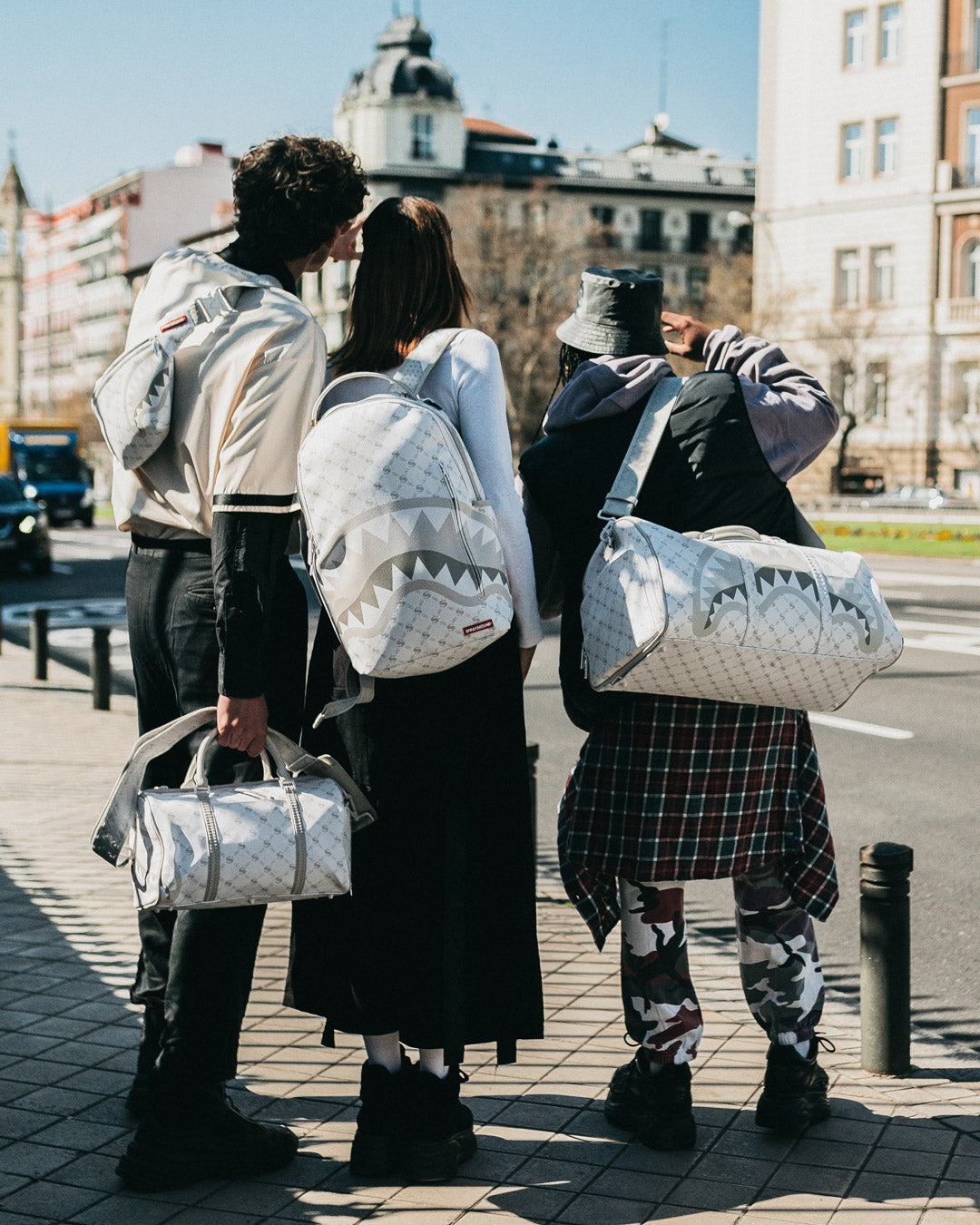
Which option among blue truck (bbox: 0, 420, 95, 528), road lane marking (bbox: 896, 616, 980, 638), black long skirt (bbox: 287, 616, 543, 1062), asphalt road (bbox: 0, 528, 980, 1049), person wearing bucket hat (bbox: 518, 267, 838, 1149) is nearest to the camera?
black long skirt (bbox: 287, 616, 543, 1062)

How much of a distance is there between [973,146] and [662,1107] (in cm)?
5570

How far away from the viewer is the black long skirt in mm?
3090

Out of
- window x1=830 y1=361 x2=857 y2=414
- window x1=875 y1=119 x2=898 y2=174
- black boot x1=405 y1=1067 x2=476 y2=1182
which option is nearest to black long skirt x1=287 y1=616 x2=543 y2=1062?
black boot x1=405 y1=1067 x2=476 y2=1182

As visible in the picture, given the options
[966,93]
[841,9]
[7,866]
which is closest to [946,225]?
[966,93]

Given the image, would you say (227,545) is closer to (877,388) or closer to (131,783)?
(131,783)

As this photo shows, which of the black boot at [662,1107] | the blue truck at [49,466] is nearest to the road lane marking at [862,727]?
the black boot at [662,1107]

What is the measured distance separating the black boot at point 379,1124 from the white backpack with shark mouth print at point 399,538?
910 millimetres

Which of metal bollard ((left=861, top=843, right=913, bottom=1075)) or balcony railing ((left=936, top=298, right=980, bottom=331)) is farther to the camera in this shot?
balcony railing ((left=936, top=298, right=980, bottom=331))

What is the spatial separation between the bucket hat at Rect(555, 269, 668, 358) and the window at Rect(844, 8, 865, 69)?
188ft

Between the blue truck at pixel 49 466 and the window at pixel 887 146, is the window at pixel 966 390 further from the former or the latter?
the blue truck at pixel 49 466

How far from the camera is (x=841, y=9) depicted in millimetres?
55750

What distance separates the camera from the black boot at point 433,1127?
3.13 m

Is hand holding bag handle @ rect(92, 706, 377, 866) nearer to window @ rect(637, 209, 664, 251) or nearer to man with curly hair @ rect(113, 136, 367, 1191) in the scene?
man with curly hair @ rect(113, 136, 367, 1191)

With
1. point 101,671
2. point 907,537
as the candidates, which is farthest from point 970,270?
point 101,671
